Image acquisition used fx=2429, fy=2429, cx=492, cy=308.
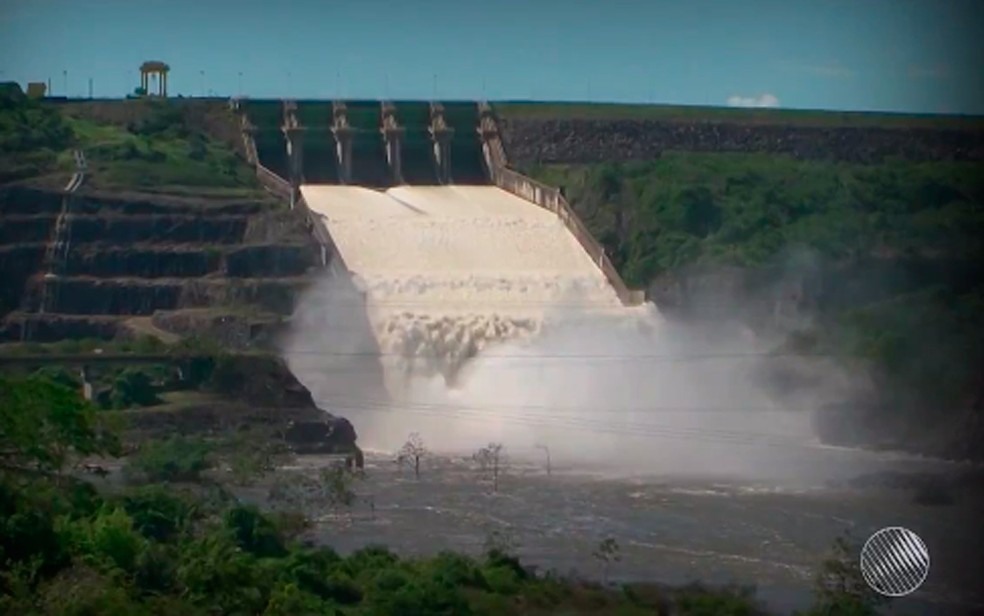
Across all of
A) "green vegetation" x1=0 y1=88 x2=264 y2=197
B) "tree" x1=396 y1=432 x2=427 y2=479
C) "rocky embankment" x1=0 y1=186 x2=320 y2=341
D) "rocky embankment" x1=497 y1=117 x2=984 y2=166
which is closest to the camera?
"tree" x1=396 y1=432 x2=427 y2=479

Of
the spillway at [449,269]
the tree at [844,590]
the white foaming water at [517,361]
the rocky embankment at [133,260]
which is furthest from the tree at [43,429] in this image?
the spillway at [449,269]

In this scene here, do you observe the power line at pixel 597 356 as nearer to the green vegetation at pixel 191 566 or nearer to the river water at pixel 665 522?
the river water at pixel 665 522

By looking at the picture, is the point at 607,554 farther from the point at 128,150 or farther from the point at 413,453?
the point at 128,150

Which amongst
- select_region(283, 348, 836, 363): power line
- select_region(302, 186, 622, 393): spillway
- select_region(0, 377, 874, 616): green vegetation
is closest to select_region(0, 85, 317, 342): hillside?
select_region(302, 186, 622, 393): spillway

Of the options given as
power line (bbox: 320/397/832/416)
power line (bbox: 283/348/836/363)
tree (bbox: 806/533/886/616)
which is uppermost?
power line (bbox: 283/348/836/363)

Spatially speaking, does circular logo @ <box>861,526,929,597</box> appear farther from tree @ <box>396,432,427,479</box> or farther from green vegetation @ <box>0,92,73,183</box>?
green vegetation @ <box>0,92,73,183</box>

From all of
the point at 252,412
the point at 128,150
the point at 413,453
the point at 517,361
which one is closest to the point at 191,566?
the point at 413,453
